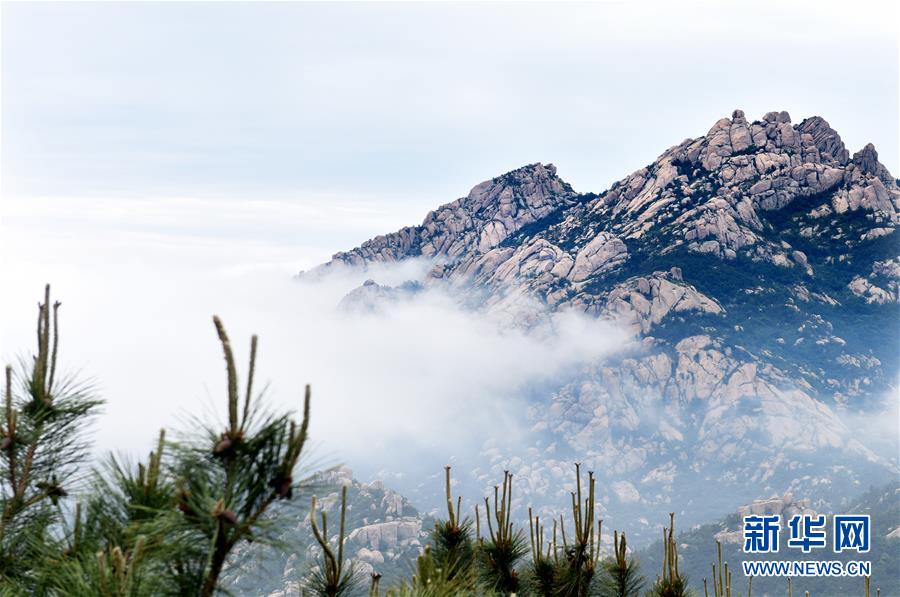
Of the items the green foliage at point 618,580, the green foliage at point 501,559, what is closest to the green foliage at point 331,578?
the green foliage at point 501,559

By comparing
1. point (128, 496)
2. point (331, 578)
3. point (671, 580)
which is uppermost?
point (128, 496)

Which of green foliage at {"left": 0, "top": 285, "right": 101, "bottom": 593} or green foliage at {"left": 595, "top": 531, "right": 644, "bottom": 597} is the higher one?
green foliage at {"left": 0, "top": 285, "right": 101, "bottom": 593}

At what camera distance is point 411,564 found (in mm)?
14930

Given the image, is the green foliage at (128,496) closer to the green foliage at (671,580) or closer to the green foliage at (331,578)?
the green foliage at (331,578)

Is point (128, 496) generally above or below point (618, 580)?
above

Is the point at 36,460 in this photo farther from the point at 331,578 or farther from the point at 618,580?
the point at 618,580

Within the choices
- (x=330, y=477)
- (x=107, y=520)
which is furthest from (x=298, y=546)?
(x=107, y=520)

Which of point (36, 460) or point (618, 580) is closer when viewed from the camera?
point (36, 460)

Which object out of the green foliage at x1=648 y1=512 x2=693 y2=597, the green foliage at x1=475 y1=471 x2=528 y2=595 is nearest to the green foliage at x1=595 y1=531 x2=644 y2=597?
the green foliage at x1=648 y1=512 x2=693 y2=597

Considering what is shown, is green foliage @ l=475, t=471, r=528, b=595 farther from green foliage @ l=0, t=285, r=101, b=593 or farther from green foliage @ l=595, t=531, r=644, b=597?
green foliage @ l=0, t=285, r=101, b=593

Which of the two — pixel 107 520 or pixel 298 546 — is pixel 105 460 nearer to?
pixel 107 520

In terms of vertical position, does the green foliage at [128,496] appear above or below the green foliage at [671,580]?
above

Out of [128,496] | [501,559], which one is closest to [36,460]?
[128,496]

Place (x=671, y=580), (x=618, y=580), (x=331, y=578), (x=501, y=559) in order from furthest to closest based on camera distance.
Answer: (x=618, y=580)
(x=501, y=559)
(x=671, y=580)
(x=331, y=578)
